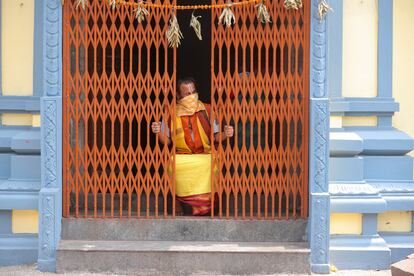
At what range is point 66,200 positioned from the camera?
6.58 meters

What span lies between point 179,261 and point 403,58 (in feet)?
10.2

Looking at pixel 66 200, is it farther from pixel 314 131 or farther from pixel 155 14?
pixel 314 131

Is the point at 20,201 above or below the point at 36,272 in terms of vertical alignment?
above

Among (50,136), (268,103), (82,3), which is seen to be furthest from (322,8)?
(50,136)

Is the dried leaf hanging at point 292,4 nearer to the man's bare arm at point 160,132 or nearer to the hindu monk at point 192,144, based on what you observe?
the hindu monk at point 192,144

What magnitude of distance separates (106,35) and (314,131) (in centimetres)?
217

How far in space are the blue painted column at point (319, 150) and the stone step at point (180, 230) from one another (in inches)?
12.3

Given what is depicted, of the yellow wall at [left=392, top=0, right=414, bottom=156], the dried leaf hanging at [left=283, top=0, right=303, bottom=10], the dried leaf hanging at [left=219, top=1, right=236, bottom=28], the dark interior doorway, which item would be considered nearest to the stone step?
the yellow wall at [left=392, top=0, right=414, bottom=156]

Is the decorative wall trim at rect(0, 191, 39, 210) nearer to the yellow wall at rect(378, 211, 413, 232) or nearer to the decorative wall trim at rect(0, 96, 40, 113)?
the decorative wall trim at rect(0, 96, 40, 113)

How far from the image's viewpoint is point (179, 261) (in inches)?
246

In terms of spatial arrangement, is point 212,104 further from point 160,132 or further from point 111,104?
point 111,104

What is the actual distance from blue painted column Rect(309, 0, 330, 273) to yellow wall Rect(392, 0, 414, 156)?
111 cm

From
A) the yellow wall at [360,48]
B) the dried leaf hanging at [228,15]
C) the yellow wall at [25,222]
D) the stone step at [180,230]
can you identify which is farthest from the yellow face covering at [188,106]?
the yellow wall at [25,222]

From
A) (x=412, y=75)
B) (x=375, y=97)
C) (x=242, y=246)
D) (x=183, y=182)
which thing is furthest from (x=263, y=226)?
(x=412, y=75)
